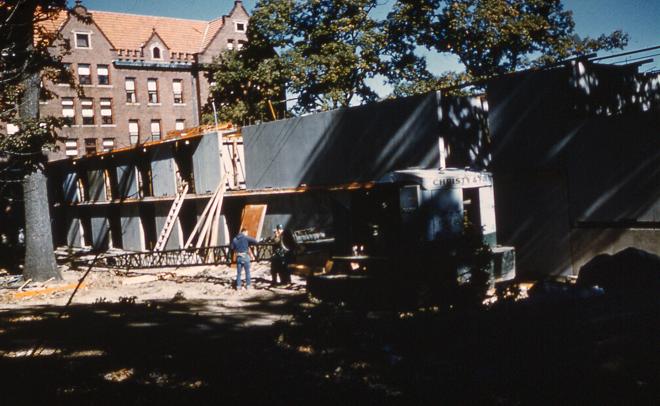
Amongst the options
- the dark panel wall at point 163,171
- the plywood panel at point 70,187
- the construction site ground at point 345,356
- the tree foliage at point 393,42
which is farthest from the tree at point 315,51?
the construction site ground at point 345,356

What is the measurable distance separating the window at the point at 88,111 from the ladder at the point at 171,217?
65.7ft

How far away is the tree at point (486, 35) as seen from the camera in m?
28.8

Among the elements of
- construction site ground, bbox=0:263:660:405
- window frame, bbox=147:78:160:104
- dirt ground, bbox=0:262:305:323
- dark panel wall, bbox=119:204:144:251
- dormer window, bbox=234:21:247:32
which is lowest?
dirt ground, bbox=0:262:305:323

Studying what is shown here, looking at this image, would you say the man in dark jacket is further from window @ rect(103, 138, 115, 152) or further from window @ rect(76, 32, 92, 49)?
window @ rect(76, 32, 92, 49)

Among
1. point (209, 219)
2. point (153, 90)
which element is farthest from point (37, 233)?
point (153, 90)

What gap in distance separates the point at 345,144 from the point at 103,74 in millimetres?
30549

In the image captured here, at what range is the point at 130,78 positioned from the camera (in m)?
44.4

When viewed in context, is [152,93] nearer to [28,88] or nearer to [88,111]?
[88,111]

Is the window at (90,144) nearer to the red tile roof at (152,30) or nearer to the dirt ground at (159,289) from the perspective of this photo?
the red tile roof at (152,30)

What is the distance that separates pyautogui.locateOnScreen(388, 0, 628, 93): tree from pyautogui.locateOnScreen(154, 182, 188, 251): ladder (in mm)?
15052

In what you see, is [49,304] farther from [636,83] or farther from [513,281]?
[636,83]

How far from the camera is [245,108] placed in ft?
114

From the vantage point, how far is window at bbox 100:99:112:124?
4312 cm

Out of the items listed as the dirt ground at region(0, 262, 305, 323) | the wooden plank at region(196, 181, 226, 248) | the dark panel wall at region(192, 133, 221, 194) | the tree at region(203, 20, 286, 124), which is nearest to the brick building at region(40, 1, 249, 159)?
the tree at region(203, 20, 286, 124)
